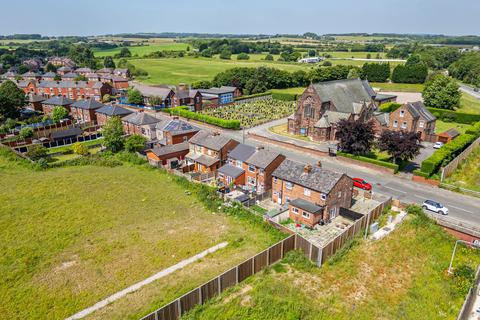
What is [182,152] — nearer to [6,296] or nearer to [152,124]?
[152,124]

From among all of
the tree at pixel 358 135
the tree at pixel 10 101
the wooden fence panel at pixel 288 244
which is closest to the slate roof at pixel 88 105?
the tree at pixel 10 101

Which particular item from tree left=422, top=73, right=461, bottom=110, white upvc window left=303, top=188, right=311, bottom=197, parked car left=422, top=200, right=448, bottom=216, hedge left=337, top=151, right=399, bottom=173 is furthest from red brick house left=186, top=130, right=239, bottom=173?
tree left=422, top=73, right=461, bottom=110

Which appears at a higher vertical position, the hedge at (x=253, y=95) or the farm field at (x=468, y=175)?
the hedge at (x=253, y=95)

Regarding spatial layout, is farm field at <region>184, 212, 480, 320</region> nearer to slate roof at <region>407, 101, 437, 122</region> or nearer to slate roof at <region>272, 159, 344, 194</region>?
slate roof at <region>272, 159, 344, 194</region>

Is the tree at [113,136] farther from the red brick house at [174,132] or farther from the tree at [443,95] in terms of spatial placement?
the tree at [443,95]

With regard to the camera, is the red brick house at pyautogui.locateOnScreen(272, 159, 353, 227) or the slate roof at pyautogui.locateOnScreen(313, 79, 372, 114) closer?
the red brick house at pyautogui.locateOnScreen(272, 159, 353, 227)

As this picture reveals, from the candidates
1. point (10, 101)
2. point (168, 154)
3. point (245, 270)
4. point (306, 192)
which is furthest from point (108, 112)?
point (245, 270)
